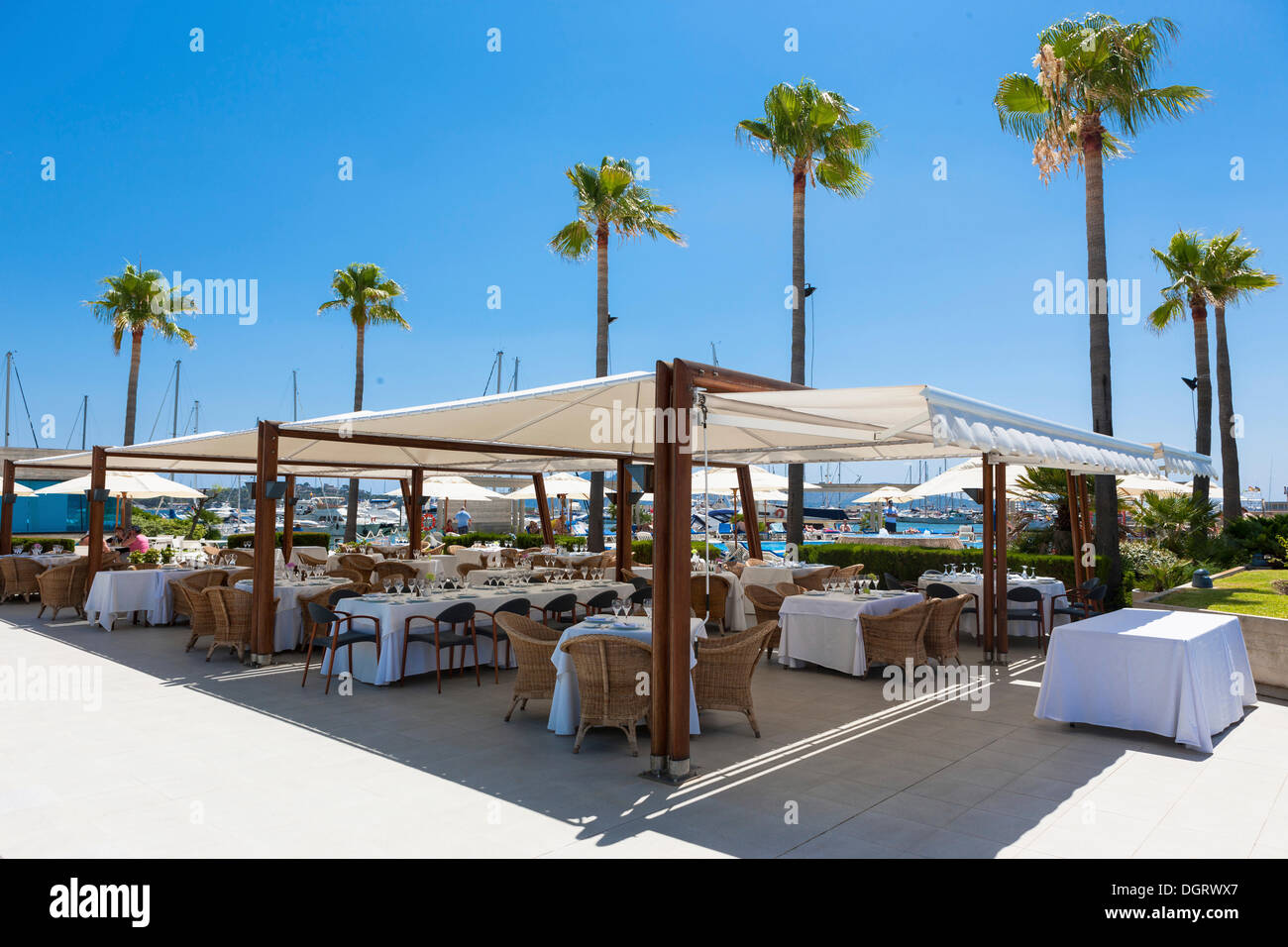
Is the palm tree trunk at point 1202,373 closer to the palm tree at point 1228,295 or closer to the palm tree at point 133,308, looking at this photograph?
the palm tree at point 1228,295

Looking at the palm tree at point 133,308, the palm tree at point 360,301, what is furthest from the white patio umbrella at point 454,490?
the palm tree at point 133,308

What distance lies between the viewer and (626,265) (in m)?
18.6

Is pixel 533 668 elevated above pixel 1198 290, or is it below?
below

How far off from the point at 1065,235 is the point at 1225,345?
8.34m

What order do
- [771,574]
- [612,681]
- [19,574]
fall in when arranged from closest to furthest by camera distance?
[612,681]
[771,574]
[19,574]

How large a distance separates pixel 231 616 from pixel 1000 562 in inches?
356

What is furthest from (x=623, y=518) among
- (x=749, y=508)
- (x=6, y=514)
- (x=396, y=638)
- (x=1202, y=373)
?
(x=1202, y=373)

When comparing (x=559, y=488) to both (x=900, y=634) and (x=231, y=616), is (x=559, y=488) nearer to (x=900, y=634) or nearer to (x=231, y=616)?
(x=231, y=616)

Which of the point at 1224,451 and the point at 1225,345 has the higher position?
the point at 1225,345

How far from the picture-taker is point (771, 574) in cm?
1291

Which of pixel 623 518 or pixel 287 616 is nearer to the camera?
pixel 287 616
